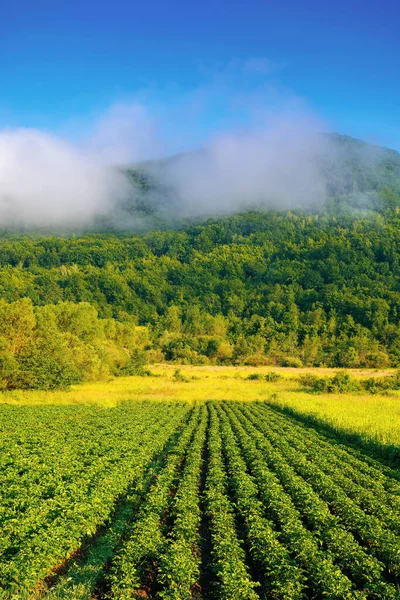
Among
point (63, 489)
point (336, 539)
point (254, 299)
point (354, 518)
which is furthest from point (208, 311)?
point (336, 539)

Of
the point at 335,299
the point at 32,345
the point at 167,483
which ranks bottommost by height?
the point at 167,483

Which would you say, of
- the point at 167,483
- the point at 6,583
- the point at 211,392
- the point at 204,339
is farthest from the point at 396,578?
the point at 204,339

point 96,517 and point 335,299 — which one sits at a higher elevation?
point 335,299

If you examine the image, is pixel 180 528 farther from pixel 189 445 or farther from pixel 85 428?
pixel 85 428

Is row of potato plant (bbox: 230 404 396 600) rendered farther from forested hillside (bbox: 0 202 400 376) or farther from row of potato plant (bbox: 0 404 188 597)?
forested hillside (bbox: 0 202 400 376)

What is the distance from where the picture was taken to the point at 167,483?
17703 mm

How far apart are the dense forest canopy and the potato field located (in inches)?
1576

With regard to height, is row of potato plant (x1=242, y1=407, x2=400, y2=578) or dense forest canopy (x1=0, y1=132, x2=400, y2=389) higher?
dense forest canopy (x1=0, y1=132, x2=400, y2=389)

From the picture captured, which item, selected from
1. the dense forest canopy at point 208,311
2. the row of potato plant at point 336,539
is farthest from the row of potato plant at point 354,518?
the dense forest canopy at point 208,311

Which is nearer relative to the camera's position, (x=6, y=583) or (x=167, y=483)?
(x=6, y=583)

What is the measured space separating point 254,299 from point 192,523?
158 meters

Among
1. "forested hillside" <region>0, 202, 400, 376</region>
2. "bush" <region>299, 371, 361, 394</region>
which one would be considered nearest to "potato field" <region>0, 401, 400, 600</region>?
"bush" <region>299, 371, 361, 394</region>

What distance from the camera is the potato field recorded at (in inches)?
400

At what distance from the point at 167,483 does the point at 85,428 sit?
1575 cm
